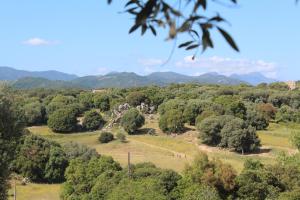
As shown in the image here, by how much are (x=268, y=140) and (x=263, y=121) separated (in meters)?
12.9

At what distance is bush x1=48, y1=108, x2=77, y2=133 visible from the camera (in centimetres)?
8800

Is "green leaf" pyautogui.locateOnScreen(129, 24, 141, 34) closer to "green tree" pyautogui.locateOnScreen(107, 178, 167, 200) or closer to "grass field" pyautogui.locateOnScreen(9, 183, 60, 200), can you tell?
"green tree" pyautogui.locateOnScreen(107, 178, 167, 200)

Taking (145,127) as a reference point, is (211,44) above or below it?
above

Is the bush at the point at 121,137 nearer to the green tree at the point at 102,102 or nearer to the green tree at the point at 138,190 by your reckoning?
the green tree at the point at 102,102

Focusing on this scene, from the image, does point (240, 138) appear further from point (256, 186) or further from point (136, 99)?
point (136, 99)

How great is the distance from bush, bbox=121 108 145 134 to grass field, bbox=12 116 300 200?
2.22 metres

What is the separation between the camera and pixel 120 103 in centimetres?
10169

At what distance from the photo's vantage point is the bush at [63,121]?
88.0m

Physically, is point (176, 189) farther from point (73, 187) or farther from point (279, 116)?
point (279, 116)

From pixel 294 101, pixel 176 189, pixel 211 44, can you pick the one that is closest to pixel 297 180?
pixel 176 189

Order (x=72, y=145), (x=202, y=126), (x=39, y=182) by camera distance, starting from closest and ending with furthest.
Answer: (x=39, y=182), (x=72, y=145), (x=202, y=126)

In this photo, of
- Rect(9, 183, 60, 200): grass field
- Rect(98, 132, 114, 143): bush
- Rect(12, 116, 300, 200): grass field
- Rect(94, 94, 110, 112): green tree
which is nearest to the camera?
Rect(9, 183, 60, 200): grass field

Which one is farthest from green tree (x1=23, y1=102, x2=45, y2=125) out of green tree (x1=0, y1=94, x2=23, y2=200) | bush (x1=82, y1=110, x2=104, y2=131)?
green tree (x1=0, y1=94, x2=23, y2=200)

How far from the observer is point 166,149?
2913 inches
